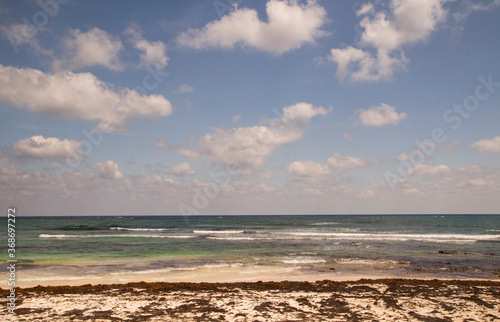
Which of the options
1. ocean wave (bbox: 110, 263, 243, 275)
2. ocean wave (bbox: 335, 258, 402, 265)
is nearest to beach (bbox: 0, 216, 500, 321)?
ocean wave (bbox: 110, 263, 243, 275)

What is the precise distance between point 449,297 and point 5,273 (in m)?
20.1

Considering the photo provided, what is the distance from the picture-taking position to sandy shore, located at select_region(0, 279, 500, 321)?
8711mm

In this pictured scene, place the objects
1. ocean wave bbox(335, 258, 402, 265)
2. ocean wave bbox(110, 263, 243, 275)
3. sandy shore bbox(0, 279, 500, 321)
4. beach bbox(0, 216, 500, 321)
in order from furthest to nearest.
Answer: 1. ocean wave bbox(335, 258, 402, 265)
2. ocean wave bbox(110, 263, 243, 275)
3. beach bbox(0, 216, 500, 321)
4. sandy shore bbox(0, 279, 500, 321)

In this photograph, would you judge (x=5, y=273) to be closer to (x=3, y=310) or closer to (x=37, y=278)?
(x=37, y=278)

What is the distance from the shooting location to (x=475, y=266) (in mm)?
18500

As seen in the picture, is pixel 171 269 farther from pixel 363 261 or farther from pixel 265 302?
pixel 363 261

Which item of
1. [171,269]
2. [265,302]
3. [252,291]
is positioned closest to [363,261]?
[252,291]

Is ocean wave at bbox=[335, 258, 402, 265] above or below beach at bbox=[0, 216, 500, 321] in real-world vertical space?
below

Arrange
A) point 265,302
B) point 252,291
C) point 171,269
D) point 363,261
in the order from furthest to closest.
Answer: point 363,261 < point 171,269 < point 252,291 < point 265,302

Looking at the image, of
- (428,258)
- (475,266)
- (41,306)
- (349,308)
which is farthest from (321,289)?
(428,258)

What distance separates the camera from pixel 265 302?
10.0 m

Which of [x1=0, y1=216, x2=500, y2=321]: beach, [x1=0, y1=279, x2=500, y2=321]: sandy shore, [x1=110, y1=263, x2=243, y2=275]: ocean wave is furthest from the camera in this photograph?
[x1=110, y1=263, x2=243, y2=275]: ocean wave

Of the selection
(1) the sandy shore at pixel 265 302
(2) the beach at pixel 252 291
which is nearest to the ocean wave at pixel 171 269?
(2) the beach at pixel 252 291

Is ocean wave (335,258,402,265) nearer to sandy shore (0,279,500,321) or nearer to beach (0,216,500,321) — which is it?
beach (0,216,500,321)
